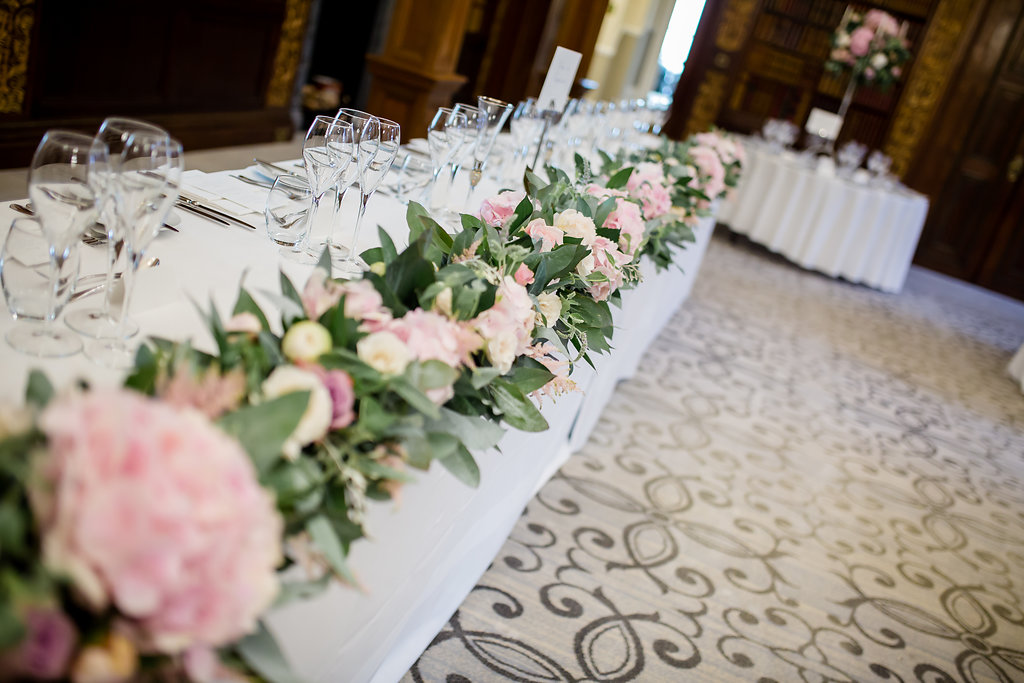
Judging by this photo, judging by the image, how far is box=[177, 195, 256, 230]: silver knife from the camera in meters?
1.45

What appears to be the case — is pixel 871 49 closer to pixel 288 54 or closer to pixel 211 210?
pixel 288 54

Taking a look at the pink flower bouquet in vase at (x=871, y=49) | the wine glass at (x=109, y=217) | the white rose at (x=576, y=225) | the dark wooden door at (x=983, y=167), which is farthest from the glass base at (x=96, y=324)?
the dark wooden door at (x=983, y=167)

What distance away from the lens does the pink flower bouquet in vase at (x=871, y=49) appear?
7.10 meters

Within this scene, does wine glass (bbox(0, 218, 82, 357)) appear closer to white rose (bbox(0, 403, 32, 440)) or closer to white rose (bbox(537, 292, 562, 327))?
white rose (bbox(0, 403, 32, 440))

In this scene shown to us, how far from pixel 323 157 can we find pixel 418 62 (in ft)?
9.50

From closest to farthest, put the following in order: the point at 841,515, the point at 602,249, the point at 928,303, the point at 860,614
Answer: the point at 602,249 < the point at 860,614 < the point at 841,515 < the point at 928,303

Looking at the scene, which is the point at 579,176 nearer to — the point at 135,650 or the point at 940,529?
the point at 135,650

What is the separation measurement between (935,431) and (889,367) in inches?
37.2

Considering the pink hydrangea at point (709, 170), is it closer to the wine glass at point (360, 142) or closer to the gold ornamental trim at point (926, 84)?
the wine glass at point (360, 142)

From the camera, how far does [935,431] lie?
13.7 feet

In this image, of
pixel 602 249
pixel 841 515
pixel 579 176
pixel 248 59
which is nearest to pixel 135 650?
pixel 602 249

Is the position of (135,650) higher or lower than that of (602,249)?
lower

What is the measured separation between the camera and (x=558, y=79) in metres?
2.37

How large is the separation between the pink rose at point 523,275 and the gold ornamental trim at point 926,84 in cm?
853
